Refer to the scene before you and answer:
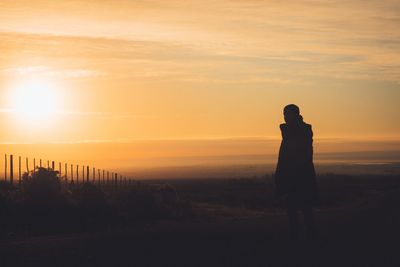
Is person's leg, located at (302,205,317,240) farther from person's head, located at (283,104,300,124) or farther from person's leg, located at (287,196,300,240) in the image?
person's head, located at (283,104,300,124)

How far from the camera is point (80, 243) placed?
17.0 meters

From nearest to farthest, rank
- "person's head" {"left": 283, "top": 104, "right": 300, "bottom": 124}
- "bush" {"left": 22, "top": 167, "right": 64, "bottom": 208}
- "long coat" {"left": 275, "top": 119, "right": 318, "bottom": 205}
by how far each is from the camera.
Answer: "long coat" {"left": 275, "top": 119, "right": 318, "bottom": 205}, "person's head" {"left": 283, "top": 104, "right": 300, "bottom": 124}, "bush" {"left": 22, "top": 167, "right": 64, "bottom": 208}

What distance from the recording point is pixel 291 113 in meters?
15.8

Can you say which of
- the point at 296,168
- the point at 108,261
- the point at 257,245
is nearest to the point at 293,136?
the point at 296,168

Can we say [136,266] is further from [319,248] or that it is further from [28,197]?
[28,197]

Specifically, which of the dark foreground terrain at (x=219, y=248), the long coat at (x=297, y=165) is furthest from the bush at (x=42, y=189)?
the long coat at (x=297, y=165)

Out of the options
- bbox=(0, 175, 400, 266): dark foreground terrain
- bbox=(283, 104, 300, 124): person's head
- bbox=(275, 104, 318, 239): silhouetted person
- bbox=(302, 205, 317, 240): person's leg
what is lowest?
bbox=(0, 175, 400, 266): dark foreground terrain

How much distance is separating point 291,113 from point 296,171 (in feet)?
3.72

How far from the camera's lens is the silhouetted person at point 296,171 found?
1570 centimetres

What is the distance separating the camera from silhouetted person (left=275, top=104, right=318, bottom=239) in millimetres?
15695

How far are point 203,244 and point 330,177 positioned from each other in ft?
396

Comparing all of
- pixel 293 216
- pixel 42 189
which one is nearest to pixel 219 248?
pixel 293 216

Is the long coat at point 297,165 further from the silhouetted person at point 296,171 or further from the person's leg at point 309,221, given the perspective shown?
the person's leg at point 309,221

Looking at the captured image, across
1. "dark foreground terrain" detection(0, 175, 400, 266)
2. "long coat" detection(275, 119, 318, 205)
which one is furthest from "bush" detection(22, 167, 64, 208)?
"long coat" detection(275, 119, 318, 205)
